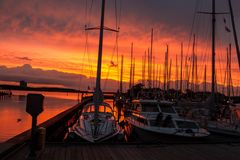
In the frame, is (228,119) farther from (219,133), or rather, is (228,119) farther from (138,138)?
(138,138)

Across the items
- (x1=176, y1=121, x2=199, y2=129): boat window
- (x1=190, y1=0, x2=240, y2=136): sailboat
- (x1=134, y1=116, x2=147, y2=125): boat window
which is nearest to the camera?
(x1=176, y1=121, x2=199, y2=129): boat window

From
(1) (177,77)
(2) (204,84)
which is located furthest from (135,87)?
(2) (204,84)

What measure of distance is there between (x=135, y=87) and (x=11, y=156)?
45525 mm

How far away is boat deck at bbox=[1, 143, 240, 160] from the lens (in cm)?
999

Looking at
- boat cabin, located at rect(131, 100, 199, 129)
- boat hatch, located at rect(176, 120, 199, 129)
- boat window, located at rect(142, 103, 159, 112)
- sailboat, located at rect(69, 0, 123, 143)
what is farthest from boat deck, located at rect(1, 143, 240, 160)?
boat window, located at rect(142, 103, 159, 112)

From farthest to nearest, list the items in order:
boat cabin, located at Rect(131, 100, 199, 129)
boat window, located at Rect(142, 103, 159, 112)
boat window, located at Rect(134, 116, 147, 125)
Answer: boat window, located at Rect(142, 103, 159, 112), boat window, located at Rect(134, 116, 147, 125), boat cabin, located at Rect(131, 100, 199, 129)

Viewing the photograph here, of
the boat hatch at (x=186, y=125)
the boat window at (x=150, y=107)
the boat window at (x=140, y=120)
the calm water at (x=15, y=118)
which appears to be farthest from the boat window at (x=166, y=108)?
the calm water at (x=15, y=118)

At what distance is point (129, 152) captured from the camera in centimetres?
1087

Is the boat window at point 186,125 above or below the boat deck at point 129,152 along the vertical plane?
above

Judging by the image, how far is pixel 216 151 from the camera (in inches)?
464

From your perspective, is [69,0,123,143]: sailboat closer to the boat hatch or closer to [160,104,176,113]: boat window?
the boat hatch

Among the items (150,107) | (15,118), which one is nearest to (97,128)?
(150,107)

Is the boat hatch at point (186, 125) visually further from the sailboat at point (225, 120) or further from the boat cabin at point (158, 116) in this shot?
the sailboat at point (225, 120)

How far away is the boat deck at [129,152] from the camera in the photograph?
9.99 metres
